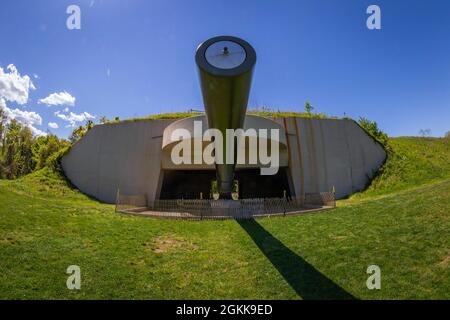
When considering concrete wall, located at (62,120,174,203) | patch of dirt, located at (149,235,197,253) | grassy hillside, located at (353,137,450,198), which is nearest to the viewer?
patch of dirt, located at (149,235,197,253)

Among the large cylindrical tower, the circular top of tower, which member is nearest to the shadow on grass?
the large cylindrical tower

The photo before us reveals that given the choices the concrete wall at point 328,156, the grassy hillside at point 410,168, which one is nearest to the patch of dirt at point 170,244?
the concrete wall at point 328,156

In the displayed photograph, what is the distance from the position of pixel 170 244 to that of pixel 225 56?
249 inches

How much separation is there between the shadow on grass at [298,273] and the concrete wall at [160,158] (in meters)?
12.6

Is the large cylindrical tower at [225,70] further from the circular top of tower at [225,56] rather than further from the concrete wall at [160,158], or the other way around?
the concrete wall at [160,158]

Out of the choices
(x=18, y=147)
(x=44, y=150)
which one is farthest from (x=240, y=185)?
(x=18, y=147)

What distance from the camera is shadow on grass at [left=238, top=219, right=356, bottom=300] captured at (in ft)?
18.9

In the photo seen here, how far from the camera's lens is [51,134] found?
4878 centimetres

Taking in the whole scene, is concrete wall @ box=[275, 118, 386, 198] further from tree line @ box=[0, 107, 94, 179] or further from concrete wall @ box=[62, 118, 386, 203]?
tree line @ box=[0, 107, 94, 179]

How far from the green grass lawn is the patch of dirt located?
0.10ft

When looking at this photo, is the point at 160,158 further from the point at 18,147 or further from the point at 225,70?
the point at 18,147

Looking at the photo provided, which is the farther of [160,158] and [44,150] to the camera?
[44,150]

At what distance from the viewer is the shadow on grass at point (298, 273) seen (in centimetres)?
575

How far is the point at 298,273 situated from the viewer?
22.3 ft
